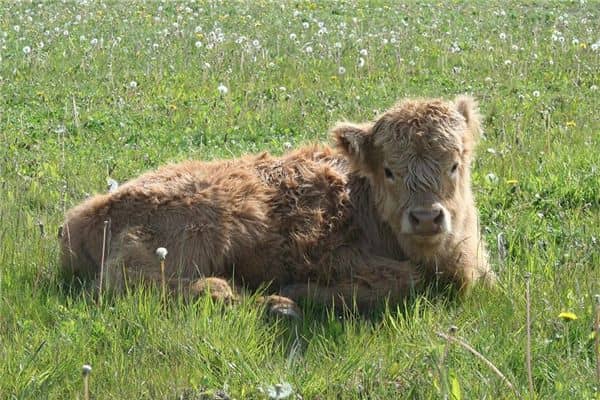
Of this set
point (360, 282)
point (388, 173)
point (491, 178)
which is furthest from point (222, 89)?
point (360, 282)

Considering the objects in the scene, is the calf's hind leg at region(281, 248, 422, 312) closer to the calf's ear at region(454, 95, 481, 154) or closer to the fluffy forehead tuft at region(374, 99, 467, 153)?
the fluffy forehead tuft at region(374, 99, 467, 153)

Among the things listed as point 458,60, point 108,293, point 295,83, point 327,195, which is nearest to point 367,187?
point 327,195

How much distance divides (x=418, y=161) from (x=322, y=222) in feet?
3.02

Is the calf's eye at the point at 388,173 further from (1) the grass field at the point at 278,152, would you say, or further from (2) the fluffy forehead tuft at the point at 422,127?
(1) the grass field at the point at 278,152

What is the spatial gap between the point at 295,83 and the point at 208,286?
731 centimetres

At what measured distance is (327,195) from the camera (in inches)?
270

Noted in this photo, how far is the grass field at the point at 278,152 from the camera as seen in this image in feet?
15.8

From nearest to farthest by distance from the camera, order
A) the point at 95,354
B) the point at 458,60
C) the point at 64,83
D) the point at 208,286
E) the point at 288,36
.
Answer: the point at 95,354, the point at 208,286, the point at 64,83, the point at 458,60, the point at 288,36

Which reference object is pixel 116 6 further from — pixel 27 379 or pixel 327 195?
pixel 27 379

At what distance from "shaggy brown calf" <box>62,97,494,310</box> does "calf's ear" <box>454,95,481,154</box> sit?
0.4 inches

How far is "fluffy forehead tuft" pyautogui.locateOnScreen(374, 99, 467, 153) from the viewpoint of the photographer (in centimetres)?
610

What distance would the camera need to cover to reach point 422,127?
20.0 feet

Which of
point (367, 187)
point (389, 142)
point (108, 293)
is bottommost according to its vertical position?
point (108, 293)

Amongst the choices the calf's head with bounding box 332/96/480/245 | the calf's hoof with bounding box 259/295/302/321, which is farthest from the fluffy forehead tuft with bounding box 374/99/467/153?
the calf's hoof with bounding box 259/295/302/321
